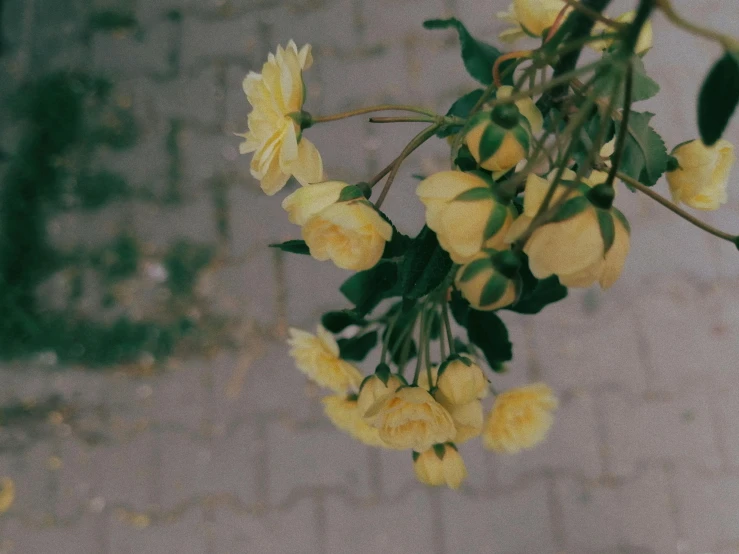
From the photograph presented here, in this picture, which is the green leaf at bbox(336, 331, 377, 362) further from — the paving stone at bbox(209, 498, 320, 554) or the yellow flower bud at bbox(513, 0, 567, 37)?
the paving stone at bbox(209, 498, 320, 554)

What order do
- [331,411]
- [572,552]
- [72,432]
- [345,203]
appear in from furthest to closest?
[72,432], [572,552], [331,411], [345,203]

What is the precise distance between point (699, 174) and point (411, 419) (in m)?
0.32

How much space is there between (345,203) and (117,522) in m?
1.23

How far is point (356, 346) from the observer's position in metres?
0.71

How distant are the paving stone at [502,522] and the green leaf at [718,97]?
1135 millimetres

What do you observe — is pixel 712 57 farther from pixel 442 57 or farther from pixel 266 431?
pixel 266 431

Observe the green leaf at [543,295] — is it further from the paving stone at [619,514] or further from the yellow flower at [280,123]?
the paving stone at [619,514]

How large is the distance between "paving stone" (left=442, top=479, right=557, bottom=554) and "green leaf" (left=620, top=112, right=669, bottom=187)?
101cm

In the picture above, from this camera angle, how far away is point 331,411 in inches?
27.0

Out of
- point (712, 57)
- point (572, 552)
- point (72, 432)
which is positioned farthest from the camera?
point (712, 57)

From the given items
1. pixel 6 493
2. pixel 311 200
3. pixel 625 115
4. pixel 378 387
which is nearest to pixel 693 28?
pixel 625 115

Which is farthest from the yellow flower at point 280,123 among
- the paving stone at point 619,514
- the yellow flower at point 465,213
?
the paving stone at point 619,514

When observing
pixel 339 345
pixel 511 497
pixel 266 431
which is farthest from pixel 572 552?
pixel 339 345

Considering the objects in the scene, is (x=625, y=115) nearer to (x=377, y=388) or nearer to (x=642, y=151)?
(x=642, y=151)
